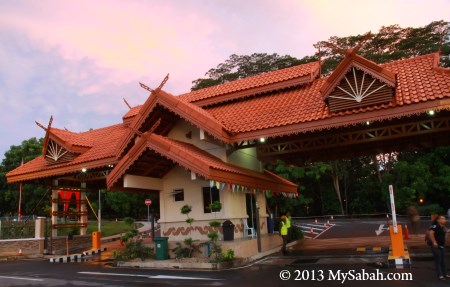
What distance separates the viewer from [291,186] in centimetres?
2170

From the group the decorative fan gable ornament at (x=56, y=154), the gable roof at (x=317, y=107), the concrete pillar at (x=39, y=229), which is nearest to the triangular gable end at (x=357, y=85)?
the gable roof at (x=317, y=107)

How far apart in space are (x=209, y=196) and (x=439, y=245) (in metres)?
8.58

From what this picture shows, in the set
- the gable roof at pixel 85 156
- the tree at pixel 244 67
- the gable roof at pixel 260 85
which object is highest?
the tree at pixel 244 67

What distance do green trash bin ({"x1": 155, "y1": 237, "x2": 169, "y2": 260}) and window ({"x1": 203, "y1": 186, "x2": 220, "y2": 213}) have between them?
207cm

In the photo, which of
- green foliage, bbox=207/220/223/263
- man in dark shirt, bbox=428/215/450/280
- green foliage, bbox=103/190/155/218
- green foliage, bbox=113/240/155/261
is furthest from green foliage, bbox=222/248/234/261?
green foliage, bbox=103/190/155/218

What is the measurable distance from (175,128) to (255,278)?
352 inches

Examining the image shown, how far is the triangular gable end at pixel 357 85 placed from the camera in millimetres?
13609

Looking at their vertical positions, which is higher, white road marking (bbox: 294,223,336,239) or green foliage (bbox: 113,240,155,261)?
green foliage (bbox: 113,240,155,261)

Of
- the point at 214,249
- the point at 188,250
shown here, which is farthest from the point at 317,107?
the point at 188,250

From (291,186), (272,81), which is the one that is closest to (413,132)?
(272,81)

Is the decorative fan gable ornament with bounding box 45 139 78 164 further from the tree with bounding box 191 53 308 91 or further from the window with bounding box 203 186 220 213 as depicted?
the tree with bounding box 191 53 308 91

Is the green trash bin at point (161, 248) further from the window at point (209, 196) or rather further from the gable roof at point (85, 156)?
the gable roof at point (85, 156)

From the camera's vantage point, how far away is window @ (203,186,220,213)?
15430 millimetres

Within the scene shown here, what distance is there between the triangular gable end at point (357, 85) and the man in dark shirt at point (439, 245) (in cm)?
529
